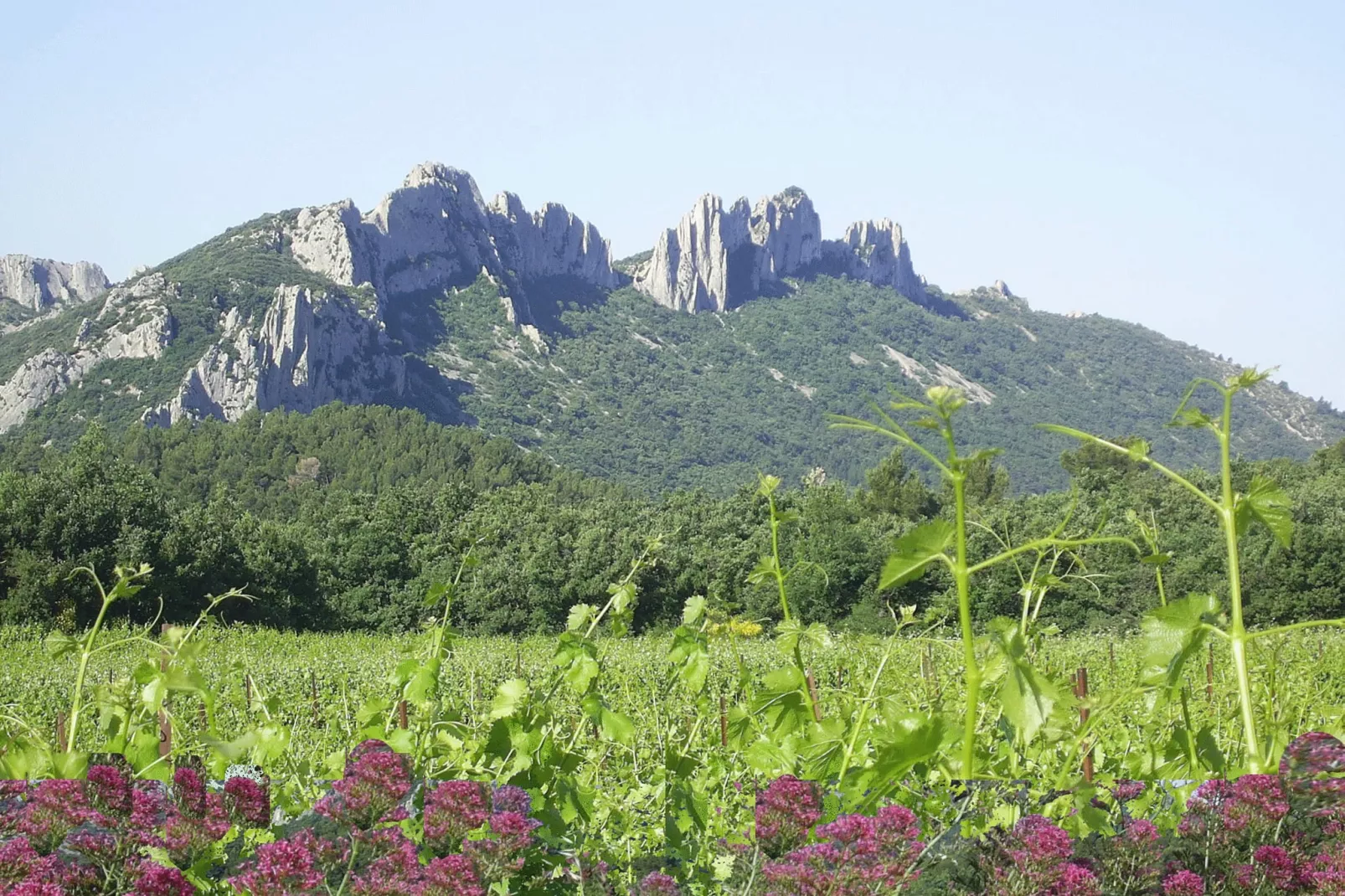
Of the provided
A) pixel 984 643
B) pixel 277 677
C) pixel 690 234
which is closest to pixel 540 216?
pixel 690 234

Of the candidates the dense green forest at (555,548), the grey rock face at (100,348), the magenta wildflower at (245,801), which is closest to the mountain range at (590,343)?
the grey rock face at (100,348)

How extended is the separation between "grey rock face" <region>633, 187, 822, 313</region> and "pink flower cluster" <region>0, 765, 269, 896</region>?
126511mm

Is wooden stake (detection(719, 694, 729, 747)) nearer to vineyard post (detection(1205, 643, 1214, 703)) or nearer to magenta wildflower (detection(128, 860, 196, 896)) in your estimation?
vineyard post (detection(1205, 643, 1214, 703))

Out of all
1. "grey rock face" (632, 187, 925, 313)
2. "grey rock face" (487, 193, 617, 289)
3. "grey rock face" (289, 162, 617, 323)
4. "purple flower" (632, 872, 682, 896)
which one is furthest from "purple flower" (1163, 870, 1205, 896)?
"grey rock face" (632, 187, 925, 313)

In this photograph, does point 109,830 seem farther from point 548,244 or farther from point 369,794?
point 548,244

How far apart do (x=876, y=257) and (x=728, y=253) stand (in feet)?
83.1

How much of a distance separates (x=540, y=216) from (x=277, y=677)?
120788 mm

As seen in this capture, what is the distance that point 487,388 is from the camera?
102 metres

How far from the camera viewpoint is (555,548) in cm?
3108

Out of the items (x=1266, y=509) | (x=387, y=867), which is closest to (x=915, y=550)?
(x=1266, y=509)

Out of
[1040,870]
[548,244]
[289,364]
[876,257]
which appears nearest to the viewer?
[1040,870]

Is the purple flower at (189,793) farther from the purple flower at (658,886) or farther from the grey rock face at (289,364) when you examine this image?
the grey rock face at (289,364)

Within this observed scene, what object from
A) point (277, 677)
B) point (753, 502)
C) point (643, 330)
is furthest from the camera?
point (643, 330)

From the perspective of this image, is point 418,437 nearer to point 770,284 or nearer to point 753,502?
point 753,502
